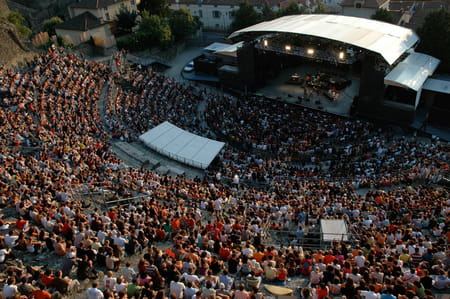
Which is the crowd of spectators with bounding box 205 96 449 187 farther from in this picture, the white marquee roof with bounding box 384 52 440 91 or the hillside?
the hillside

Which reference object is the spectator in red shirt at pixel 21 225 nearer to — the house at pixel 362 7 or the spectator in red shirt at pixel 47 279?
the spectator in red shirt at pixel 47 279

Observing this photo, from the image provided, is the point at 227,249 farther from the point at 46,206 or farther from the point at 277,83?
the point at 277,83

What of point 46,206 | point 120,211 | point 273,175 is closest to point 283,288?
point 120,211

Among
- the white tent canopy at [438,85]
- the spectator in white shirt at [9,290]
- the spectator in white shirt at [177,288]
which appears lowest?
the white tent canopy at [438,85]

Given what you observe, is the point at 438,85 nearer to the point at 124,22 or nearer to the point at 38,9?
the point at 124,22

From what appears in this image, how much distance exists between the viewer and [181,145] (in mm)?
28281

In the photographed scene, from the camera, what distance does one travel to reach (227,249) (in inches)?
536

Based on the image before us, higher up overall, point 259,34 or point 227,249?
point 259,34

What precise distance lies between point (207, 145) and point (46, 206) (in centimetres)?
1378

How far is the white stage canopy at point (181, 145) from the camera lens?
27.0 metres

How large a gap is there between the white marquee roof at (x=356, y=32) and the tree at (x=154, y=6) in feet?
71.3

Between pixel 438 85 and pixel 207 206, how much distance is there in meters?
25.4

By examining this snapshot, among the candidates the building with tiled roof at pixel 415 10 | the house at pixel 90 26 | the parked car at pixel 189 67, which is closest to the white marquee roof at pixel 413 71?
the building with tiled roof at pixel 415 10

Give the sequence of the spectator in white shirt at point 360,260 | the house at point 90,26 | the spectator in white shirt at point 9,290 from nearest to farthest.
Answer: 1. the spectator in white shirt at point 9,290
2. the spectator in white shirt at point 360,260
3. the house at point 90,26
